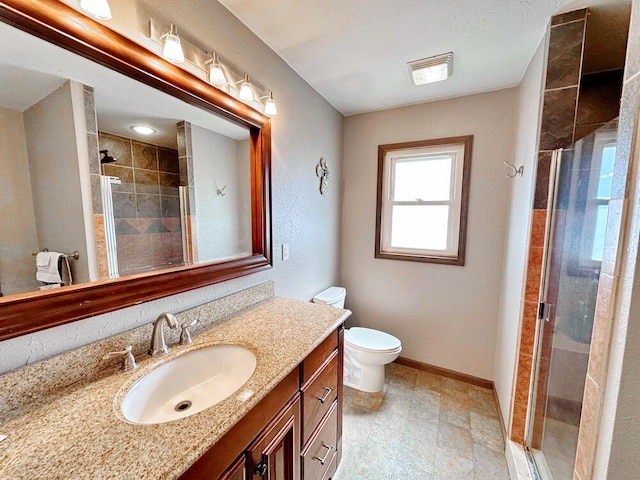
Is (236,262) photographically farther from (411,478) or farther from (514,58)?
(514,58)

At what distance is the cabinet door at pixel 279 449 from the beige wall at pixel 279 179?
1.98 ft

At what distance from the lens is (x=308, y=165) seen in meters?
1.92

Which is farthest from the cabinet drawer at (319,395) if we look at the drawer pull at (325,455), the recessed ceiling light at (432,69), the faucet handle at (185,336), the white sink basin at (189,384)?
the recessed ceiling light at (432,69)

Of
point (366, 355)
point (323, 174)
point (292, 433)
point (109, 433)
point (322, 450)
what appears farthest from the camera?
point (323, 174)

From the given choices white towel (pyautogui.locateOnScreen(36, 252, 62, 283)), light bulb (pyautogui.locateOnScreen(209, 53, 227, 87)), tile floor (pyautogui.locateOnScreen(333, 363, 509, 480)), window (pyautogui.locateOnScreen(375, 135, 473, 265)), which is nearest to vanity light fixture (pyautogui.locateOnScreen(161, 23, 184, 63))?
light bulb (pyautogui.locateOnScreen(209, 53, 227, 87))

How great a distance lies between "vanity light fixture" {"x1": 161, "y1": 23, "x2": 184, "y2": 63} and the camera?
36.7 inches

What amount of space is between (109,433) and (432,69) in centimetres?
222

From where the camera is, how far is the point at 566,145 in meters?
1.25

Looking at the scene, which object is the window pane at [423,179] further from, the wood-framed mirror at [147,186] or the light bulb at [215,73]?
the light bulb at [215,73]

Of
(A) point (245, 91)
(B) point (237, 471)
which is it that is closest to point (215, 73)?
(A) point (245, 91)

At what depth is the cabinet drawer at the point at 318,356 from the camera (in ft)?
3.37

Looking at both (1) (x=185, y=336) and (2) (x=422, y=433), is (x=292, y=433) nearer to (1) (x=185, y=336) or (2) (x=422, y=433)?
(1) (x=185, y=336)

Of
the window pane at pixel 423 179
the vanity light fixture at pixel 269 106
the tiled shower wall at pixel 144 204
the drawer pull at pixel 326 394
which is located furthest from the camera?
the window pane at pixel 423 179

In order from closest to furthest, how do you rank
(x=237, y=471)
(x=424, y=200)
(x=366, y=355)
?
(x=237, y=471), (x=366, y=355), (x=424, y=200)
